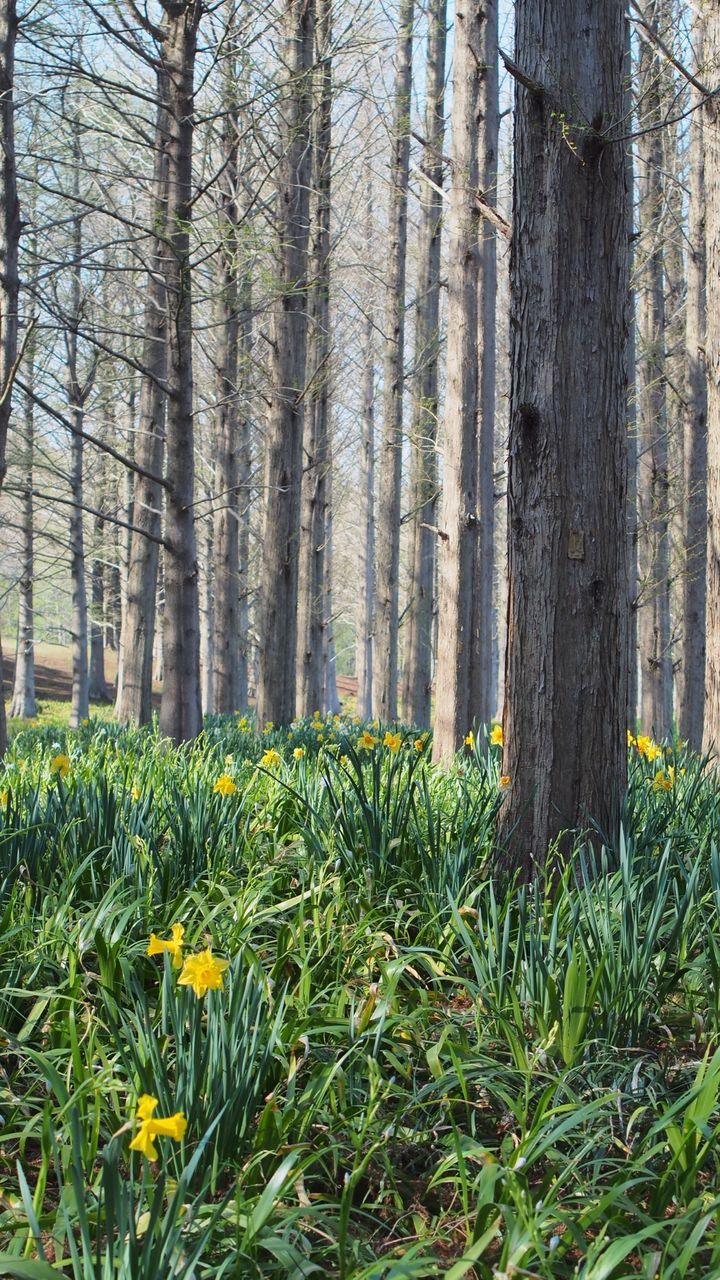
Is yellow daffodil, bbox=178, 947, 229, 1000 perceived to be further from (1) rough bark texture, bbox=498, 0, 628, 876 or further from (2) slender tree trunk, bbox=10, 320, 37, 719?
(2) slender tree trunk, bbox=10, 320, 37, 719

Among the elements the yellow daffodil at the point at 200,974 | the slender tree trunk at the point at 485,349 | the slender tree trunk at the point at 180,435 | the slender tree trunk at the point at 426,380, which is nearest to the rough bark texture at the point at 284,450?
the slender tree trunk at the point at 485,349

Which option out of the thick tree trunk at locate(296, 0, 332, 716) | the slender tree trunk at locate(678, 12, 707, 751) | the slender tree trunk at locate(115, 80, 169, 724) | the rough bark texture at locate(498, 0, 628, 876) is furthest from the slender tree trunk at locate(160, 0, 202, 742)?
the slender tree trunk at locate(678, 12, 707, 751)

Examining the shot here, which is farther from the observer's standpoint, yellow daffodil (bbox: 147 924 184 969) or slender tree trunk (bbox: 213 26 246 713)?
slender tree trunk (bbox: 213 26 246 713)

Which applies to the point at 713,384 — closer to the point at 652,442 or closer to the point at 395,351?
the point at 652,442

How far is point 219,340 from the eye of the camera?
1198cm

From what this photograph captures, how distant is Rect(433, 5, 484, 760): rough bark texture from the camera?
7.07m

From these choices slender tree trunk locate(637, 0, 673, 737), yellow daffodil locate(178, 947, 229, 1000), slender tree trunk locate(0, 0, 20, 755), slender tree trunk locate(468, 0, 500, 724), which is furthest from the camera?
slender tree trunk locate(637, 0, 673, 737)

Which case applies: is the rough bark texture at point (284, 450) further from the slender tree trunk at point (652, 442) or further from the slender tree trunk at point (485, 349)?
the slender tree trunk at point (652, 442)

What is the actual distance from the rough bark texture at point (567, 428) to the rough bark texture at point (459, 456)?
3.58 meters

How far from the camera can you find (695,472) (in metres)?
11.2

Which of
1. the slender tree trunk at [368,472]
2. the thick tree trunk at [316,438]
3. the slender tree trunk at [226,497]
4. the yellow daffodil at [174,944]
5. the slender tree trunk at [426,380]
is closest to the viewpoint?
the yellow daffodil at [174,944]

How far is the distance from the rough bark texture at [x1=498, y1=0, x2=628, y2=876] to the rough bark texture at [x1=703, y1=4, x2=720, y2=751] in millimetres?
2549

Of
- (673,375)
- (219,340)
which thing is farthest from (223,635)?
(673,375)

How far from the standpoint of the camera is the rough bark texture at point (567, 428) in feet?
10.8
